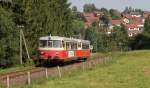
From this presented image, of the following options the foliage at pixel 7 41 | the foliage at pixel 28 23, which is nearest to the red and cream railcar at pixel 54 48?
the foliage at pixel 7 41

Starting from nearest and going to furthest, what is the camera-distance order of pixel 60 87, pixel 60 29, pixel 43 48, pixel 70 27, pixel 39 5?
pixel 60 87 < pixel 43 48 < pixel 39 5 < pixel 60 29 < pixel 70 27

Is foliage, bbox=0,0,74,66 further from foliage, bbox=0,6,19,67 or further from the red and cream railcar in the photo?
the red and cream railcar

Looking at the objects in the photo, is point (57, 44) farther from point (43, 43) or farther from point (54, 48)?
point (43, 43)

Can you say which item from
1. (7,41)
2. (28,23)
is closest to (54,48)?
(7,41)

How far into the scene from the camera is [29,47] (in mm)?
54344

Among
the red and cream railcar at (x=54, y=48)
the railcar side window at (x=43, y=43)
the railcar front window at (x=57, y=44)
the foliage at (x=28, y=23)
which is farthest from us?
the foliage at (x=28, y=23)

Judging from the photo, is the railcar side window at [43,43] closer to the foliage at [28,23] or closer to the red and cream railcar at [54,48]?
the red and cream railcar at [54,48]

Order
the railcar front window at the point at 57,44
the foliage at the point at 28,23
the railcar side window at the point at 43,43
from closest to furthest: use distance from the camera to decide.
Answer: the railcar front window at the point at 57,44, the railcar side window at the point at 43,43, the foliage at the point at 28,23

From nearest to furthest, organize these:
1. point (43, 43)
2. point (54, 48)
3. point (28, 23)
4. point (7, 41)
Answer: point (54, 48) → point (43, 43) → point (7, 41) → point (28, 23)

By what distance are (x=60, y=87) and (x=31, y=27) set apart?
2986 centimetres

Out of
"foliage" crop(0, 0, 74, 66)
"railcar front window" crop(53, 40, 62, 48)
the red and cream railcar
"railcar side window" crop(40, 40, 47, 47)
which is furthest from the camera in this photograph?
"foliage" crop(0, 0, 74, 66)

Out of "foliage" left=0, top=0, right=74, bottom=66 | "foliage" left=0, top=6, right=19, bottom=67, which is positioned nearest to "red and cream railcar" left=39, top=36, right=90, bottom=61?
"foliage" left=0, top=6, right=19, bottom=67

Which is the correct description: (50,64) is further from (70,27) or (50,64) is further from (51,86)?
(70,27)

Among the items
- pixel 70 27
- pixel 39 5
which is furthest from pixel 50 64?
pixel 70 27
